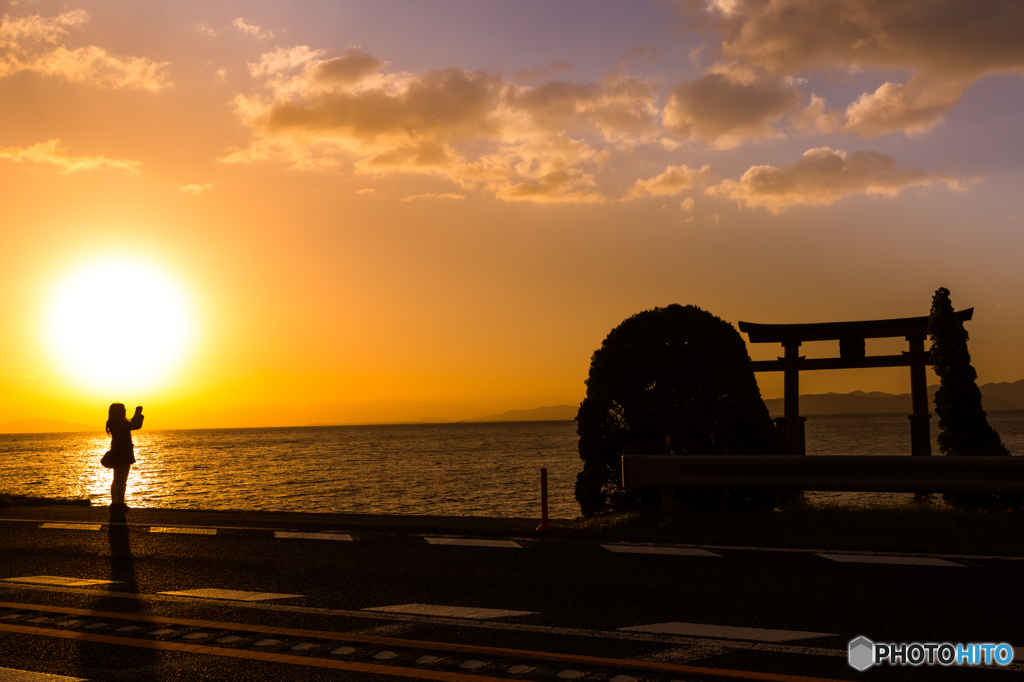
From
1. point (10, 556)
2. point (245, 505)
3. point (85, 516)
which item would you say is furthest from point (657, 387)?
point (245, 505)

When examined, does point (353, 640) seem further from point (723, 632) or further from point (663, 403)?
point (663, 403)

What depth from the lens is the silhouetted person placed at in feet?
53.1

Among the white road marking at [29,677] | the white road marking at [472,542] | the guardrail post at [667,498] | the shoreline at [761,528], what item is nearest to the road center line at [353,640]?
the white road marking at [29,677]

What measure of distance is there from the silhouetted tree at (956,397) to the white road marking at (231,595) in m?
11.2

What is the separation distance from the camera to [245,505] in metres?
33.5

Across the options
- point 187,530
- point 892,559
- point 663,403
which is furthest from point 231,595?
point 663,403

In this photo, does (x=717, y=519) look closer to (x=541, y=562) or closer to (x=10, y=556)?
(x=541, y=562)

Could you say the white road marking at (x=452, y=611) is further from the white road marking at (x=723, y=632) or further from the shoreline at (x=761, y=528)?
the shoreline at (x=761, y=528)

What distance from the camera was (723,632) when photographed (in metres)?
5.76

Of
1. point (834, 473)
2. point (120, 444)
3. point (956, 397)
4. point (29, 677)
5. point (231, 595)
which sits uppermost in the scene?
point (956, 397)

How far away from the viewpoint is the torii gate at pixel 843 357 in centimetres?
1794

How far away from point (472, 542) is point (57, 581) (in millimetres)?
4702

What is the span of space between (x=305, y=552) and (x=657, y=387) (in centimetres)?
581

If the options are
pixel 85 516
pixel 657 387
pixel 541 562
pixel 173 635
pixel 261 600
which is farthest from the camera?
pixel 85 516
